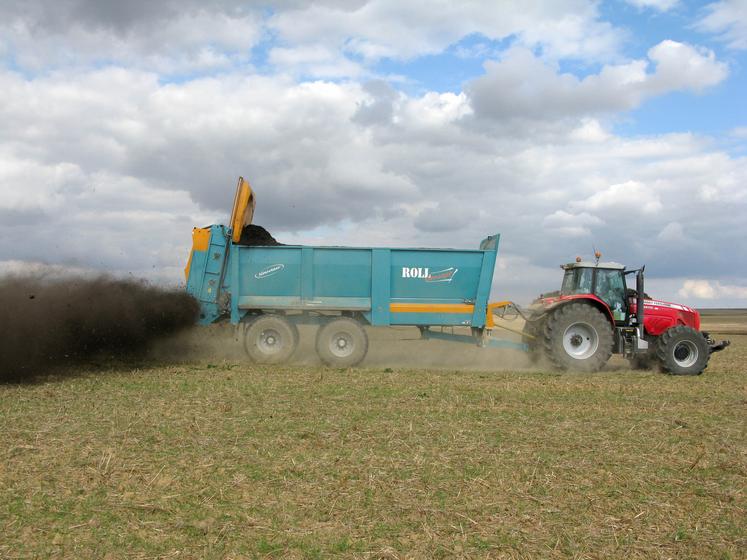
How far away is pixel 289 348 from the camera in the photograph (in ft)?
44.3

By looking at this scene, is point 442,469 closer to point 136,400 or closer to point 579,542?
point 579,542

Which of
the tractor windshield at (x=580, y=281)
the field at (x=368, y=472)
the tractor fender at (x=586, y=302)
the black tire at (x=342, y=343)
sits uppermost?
the tractor windshield at (x=580, y=281)

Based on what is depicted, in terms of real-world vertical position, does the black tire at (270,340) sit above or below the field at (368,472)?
above

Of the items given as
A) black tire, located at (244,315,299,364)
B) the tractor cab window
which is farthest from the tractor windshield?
black tire, located at (244,315,299,364)

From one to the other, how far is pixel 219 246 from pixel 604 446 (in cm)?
940

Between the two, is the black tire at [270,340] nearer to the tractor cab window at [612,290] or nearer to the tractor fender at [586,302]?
the tractor fender at [586,302]

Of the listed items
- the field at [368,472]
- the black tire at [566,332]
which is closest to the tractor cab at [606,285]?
the black tire at [566,332]

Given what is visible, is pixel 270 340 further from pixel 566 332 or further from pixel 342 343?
pixel 566 332

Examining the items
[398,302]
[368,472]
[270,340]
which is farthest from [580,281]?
[368,472]

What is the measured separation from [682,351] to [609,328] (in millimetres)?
1670

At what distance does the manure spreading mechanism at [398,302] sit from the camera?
13.3 metres

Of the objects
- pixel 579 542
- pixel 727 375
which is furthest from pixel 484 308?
pixel 579 542

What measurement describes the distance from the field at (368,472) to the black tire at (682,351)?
3.12 metres

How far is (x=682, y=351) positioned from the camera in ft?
44.1
